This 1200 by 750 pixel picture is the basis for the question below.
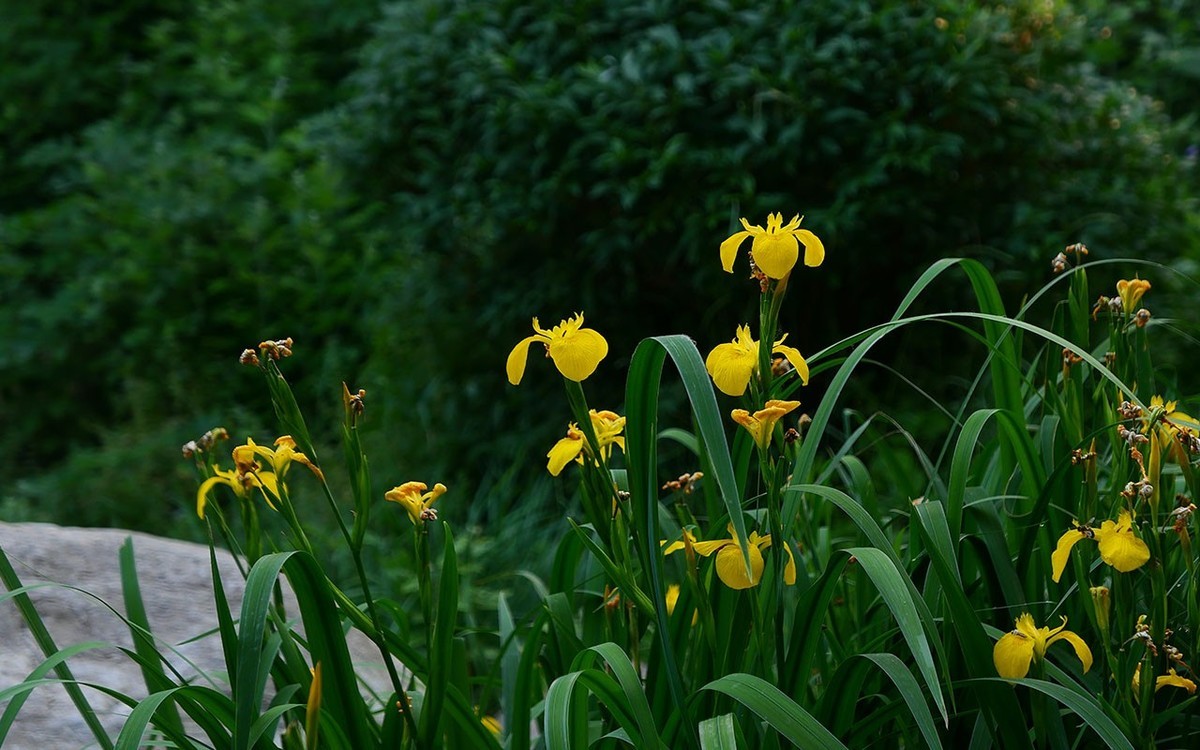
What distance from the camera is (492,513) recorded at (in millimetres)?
3445

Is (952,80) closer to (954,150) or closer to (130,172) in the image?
(954,150)

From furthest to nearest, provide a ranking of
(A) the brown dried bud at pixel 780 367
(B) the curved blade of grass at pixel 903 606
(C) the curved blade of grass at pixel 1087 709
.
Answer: (A) the brown dried bud at pixel 780 367 → (C) the curved blade of grass at pixel 1087 709 → (B) the curved blade of grass at pixel 903 606

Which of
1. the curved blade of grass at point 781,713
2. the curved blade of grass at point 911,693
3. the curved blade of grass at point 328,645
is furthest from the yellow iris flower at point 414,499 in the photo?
the curved blade of grass at point 911,693

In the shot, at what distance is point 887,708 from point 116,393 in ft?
14.9

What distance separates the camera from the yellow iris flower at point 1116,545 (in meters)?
1.12

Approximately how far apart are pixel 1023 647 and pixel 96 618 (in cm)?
142

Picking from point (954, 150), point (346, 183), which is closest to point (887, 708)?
point (954, 150)

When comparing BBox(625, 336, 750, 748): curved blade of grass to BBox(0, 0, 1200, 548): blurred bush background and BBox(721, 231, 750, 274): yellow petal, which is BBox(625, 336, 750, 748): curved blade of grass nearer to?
BBox(721, 231, 750, 274): yellow petal

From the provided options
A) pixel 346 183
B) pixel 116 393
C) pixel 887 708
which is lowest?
pixel 116 393

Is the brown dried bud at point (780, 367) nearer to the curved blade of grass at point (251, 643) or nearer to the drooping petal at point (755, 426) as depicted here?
the drooping petal at point (755, 426)

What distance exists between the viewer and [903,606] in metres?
1.06

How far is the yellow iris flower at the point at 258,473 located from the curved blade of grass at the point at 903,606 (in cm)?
53

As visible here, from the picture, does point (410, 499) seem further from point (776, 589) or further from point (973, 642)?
point (973, 642)

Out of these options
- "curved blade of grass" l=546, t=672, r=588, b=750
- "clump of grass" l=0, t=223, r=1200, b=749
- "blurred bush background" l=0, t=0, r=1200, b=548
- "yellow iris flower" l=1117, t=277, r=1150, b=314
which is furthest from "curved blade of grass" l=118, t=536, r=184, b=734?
"blurred bush background" l=0, t=0, r=1200, b=548
